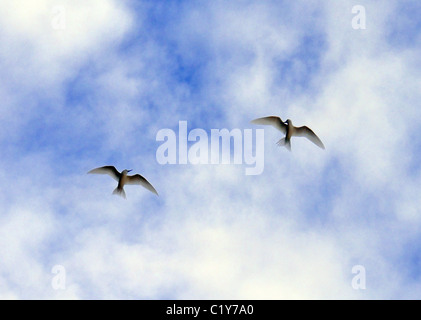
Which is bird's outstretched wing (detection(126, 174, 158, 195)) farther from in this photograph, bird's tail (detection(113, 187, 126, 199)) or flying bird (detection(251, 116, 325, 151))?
flying bird (detection(251, 116, 325, 151))

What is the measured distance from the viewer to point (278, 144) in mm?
43094

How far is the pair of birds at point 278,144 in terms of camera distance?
4344 centimetres

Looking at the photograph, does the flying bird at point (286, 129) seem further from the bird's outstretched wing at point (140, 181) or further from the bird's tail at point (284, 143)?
the bird's outstretched wing at point (140, 181)

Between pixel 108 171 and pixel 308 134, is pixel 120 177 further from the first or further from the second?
pixel 308 134

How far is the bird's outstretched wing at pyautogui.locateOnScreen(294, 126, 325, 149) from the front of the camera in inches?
1753

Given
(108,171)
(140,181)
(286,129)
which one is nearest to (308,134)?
(286,129)

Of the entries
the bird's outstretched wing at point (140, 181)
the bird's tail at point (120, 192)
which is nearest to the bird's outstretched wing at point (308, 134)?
the bird's outstretched wing at point (140, 181)
